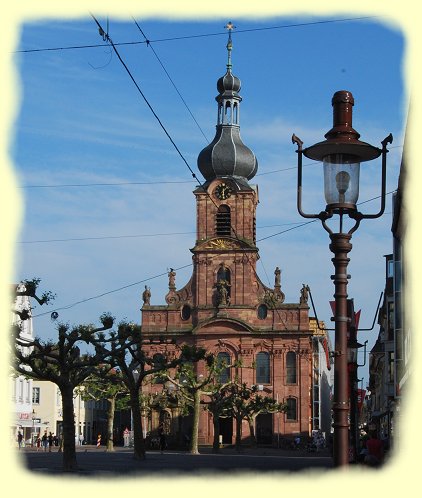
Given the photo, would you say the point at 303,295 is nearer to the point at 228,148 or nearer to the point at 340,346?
the point at 228,148

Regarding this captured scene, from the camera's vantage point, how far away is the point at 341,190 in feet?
32.1

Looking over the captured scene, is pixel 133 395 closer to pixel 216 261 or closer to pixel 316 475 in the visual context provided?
pixel 316 475

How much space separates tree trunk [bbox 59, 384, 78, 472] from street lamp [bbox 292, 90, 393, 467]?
2381cm

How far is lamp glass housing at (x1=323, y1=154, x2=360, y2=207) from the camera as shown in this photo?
9.77 metres

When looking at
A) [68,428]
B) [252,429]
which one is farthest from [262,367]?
[68,428]

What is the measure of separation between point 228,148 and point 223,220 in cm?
668

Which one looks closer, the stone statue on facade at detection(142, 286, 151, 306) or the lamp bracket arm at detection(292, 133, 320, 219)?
the lamp bracket arm at detection(292, 133, 320, 219)

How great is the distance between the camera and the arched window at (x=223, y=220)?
92188 millimetres

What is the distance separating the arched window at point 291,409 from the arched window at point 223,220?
15.7 metres

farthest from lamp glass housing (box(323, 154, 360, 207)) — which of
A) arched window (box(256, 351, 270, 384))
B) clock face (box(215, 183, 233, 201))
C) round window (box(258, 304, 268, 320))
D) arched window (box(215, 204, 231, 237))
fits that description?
arched window (box(215, 204, 231, 237))

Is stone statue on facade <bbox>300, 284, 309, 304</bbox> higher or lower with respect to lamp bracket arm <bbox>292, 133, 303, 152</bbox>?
higher

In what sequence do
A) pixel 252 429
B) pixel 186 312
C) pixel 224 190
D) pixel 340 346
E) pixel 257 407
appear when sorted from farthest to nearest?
1. pixel 186 312
2. pixel 224 190
3. pixel 252 429
4. pixel 257 407
5. pixel 340 346

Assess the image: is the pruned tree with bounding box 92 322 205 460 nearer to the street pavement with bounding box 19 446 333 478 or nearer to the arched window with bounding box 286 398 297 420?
the street pavement with bounding box 19 446 333 478

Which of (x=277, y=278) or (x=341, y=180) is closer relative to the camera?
(x=341, y=180)
